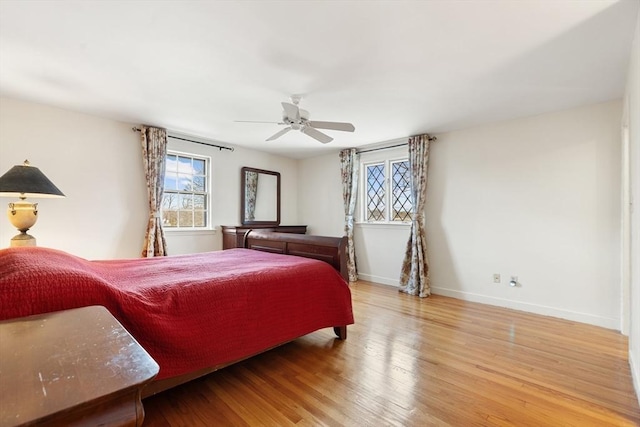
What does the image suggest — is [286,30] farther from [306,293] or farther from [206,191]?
[206,191]

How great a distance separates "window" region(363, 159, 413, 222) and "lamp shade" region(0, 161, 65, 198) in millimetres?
4125

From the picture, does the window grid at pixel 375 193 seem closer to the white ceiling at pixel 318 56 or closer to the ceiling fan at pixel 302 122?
the white ceiling at pixel 318 56

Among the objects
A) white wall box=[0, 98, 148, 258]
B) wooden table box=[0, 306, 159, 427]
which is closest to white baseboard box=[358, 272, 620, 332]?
wooden table box=[0, 306, 159, 427]

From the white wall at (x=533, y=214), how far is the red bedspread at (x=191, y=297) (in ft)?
7.37

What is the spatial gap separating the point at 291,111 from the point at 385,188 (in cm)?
271

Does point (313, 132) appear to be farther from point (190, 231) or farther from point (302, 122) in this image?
point (190, 231)

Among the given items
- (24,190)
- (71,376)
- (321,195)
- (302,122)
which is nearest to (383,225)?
(321,195)

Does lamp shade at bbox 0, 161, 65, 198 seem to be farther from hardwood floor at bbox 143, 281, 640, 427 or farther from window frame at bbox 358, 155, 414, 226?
window frame at bbox 358, 155, 414, 226

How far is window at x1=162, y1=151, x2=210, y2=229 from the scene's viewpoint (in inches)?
169

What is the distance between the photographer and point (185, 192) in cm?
445

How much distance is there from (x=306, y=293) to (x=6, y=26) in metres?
2.73

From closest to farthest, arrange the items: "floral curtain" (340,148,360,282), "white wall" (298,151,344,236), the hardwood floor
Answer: the hardwood floor
"floral curtain" (340,148,360,282)
"white wall" (298,151,344,236)

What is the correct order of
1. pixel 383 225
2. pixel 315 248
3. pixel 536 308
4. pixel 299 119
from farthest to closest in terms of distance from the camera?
pixel 383 225 → pixel 536 308 → pixel 315 248 → pixel 299 119

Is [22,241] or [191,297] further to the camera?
[22,241]
